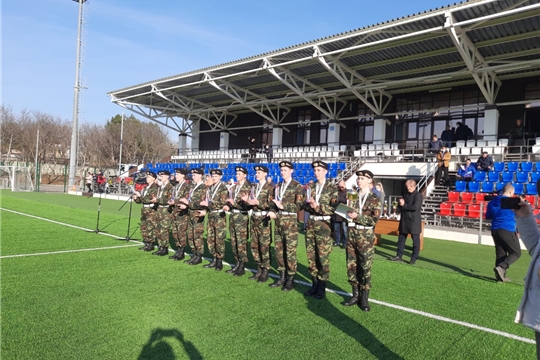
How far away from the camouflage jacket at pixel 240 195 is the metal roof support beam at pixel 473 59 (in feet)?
37.0

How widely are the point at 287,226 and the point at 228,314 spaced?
68.3 inches

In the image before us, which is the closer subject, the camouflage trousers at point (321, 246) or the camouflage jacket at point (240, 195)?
the camouflage trousers at point (321, 246)

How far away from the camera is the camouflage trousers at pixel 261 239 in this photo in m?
6.26

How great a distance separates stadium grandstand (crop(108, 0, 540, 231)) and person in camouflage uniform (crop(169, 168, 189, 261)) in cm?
935

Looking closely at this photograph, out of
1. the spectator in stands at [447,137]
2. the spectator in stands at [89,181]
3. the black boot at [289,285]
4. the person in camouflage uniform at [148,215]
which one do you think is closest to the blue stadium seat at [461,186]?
the spectator in stands at [447,137]

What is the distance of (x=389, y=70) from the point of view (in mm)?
20000

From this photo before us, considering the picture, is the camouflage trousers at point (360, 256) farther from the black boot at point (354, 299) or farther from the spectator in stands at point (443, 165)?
the spectator in stands at point (443, 165)

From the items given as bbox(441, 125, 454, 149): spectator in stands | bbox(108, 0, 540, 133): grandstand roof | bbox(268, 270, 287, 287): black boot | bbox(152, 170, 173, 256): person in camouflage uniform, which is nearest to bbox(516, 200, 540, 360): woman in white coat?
bbox(268, 270, 287, 287): black boot

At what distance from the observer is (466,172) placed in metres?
15.2

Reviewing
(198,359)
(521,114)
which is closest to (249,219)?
(198,359)

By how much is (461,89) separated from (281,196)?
59.8 feet

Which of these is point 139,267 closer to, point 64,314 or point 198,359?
point 64,314

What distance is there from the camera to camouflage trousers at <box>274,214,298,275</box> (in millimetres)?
5816

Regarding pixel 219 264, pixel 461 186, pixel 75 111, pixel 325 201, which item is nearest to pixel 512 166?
pixel 461 186
